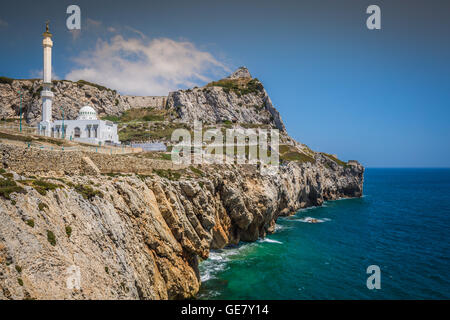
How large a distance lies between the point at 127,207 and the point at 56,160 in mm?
7542

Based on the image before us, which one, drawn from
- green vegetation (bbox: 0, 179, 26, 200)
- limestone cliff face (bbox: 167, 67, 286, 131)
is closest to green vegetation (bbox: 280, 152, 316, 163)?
limestone cliff face (bbox: 167, 67, 286, 131)

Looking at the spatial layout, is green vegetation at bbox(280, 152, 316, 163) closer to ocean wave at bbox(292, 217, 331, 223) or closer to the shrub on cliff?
ocean wave at bbox(292, 217, 331, 223)

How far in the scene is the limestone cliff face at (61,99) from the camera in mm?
92688

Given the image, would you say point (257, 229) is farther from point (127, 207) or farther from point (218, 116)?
point (218, 116)

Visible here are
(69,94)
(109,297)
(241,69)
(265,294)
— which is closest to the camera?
(109,297)

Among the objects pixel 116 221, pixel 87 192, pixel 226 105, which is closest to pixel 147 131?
pixel 226 105

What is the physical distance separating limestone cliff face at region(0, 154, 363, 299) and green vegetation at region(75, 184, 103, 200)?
3.2 inches

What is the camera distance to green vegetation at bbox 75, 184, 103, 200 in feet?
52.0

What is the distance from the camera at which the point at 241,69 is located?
148625 millimetres

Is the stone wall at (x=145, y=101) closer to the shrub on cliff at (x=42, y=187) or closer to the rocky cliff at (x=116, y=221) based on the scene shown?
the rocky cliff at (x=116, y=221)

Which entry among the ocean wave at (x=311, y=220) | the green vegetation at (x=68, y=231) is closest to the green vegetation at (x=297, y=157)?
the ocean wave at (x=311, y=220)

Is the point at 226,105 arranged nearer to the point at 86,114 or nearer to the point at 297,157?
the point at 297,157

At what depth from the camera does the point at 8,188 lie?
11.1m
